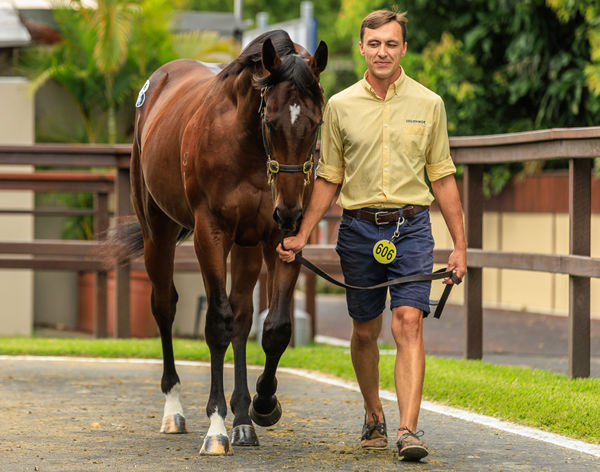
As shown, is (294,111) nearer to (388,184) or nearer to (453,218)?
(388,184)

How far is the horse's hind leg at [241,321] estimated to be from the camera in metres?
6.34

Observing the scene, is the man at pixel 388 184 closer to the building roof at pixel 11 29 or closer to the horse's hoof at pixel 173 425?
the horse's hoof at pixel 173 425

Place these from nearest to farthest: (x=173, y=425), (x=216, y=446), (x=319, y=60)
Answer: (x=319, y=60)
(x=216, y=446)
(x=173, y=425)

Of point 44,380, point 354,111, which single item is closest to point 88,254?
point 44,380

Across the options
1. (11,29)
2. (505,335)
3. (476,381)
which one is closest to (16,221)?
(11,29)

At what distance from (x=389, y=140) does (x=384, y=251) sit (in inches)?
21.5

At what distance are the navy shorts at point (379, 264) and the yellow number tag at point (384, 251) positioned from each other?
3 centimetres

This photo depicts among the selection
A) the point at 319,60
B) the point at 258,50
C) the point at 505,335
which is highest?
the point at 258,50

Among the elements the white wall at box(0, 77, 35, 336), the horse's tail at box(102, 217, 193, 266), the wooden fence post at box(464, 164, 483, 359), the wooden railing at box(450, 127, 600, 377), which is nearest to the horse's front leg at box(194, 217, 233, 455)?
the horse's tail at box(102, 217, 193, 266)

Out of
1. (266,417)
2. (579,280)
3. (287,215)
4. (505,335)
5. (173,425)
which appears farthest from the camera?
(505,335)

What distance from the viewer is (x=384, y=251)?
19.6 feet

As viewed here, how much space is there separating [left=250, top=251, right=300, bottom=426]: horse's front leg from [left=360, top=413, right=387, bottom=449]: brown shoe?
0.59 meters

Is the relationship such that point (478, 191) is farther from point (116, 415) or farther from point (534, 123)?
point (534, 123)

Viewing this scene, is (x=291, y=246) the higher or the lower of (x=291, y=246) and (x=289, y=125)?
the lower
